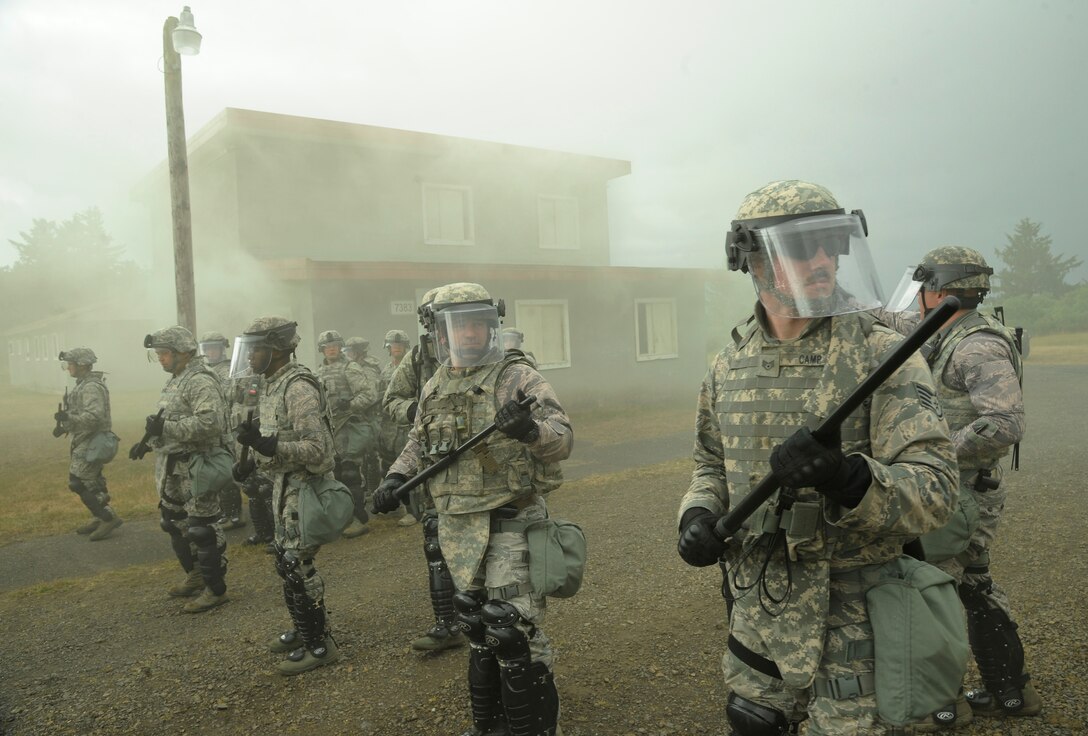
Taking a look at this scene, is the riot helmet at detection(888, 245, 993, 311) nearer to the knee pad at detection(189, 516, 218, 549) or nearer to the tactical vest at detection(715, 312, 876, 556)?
the tactical vest at detection(715, 312, 876, 556)

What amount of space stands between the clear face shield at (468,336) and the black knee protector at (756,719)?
6.16 ft

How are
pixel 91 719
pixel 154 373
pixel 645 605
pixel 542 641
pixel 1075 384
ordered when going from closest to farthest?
pixel 542 641, pixel 91 719, pixel 645 605, pixel 1075 384, pixel 154 373

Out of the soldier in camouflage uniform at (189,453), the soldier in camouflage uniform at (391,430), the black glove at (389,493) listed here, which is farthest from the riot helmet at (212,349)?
the black glove at (389,493)

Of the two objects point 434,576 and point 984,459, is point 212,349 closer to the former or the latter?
point 434,576

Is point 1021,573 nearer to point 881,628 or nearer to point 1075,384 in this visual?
point 881,628

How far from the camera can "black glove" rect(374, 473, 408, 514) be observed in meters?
3.46

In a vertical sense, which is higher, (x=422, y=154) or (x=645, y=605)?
(x=422, y=154)

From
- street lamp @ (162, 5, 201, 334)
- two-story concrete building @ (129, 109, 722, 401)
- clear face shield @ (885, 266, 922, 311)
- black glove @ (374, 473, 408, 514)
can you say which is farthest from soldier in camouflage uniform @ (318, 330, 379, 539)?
clear face shield @ (885, 266, 922, 311)

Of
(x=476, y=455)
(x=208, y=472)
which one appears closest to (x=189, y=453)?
(x=208, y=472)

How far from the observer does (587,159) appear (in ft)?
61.7

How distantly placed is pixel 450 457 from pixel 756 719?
5.56ft

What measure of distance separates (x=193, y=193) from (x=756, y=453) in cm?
1745

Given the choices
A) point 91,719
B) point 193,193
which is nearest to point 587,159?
point 193,193

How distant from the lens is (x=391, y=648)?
454 centimetres
